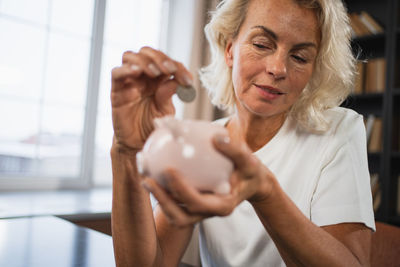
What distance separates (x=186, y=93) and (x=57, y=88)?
7.17ft

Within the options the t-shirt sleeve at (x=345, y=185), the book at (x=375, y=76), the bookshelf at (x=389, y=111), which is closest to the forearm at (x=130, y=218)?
the t-shirt sleeve at (x=345, y=185)

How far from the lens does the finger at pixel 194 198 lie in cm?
51

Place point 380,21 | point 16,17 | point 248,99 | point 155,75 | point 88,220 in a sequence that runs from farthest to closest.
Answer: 1. point 380,21
2. point 16,17
3. point 88,220
4. point 248,99
5. point 155,75

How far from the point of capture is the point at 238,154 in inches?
21.5

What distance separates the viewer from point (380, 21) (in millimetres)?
2986

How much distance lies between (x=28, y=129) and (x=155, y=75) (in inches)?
85.4

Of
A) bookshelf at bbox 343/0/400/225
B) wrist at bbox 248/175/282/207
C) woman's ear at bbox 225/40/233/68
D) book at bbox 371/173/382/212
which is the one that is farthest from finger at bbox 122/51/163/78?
book at bbox 371/173/382/212

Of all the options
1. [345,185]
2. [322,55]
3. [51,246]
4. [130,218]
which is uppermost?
[322,55]

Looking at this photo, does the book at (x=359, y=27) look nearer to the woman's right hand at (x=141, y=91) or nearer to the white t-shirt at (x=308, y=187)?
the white t-shirt at (x=308, y=187)

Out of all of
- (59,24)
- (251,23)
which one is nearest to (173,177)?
(251,23)

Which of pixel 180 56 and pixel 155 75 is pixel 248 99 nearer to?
pixel 155 75

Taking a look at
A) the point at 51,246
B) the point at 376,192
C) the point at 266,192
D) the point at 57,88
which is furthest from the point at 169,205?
the point at 376,192

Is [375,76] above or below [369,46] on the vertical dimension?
below

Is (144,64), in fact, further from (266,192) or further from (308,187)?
(308,187)
